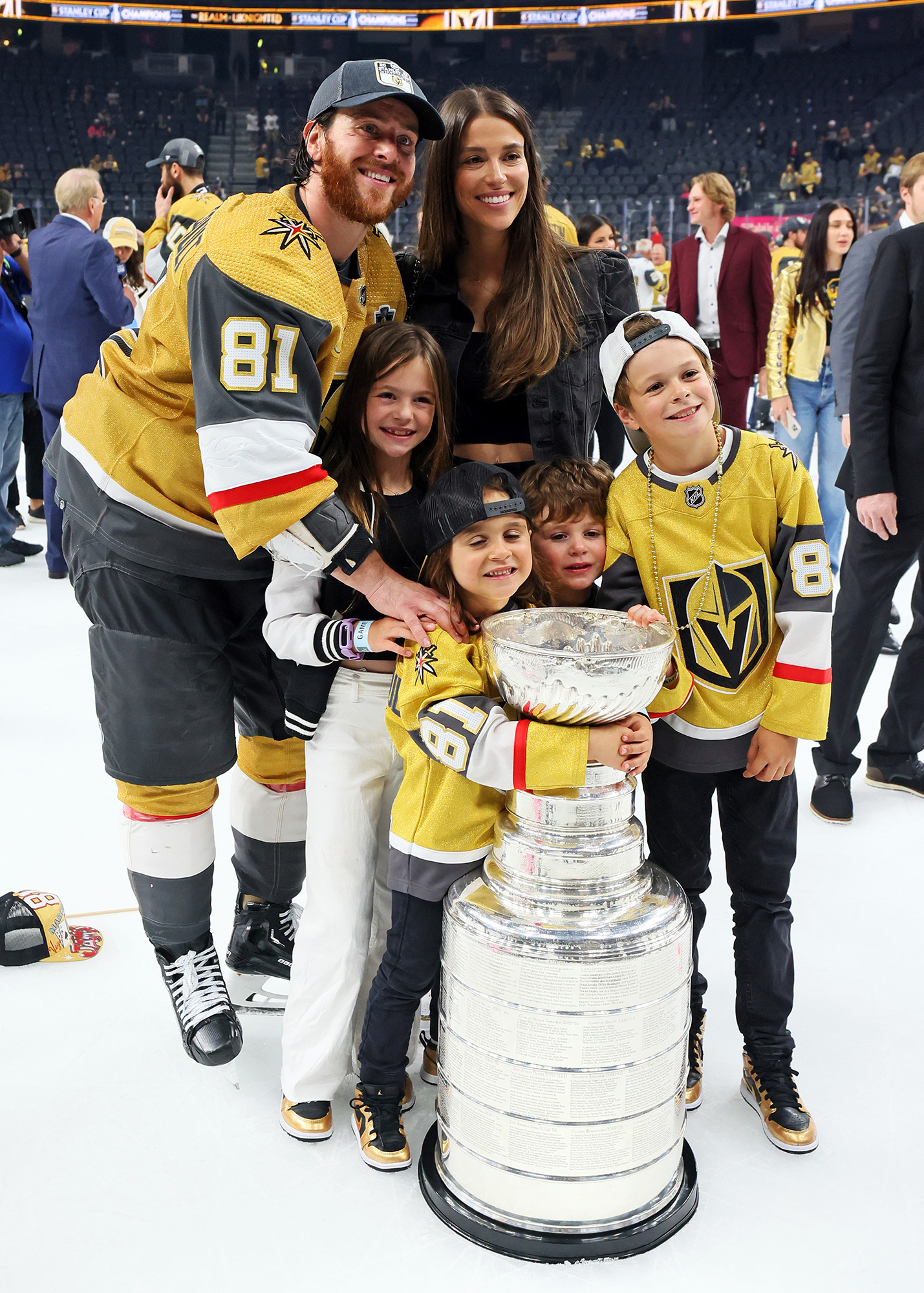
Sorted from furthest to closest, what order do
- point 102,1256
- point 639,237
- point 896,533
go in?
point 639,237 → point 896,533 → point 102,1256

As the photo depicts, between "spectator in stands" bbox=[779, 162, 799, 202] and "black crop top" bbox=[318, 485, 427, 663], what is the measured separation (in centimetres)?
1736

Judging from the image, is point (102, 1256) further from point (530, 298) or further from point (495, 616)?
point (530, 298)

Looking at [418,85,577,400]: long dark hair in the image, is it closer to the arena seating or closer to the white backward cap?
the white backward cap

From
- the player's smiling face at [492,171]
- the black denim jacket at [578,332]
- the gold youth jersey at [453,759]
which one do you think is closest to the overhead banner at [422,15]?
the black denim jacket at [578,332]

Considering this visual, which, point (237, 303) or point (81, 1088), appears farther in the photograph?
point (81, 1088)

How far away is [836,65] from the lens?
66.5ft

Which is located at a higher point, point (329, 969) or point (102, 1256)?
point (329, 969)

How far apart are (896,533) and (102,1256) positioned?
230cm

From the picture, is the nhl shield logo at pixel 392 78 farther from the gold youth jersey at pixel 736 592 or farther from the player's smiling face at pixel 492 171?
the gold youth jersey at pixel 736 592

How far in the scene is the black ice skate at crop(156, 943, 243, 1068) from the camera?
5.84ft

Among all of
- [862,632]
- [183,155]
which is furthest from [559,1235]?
[183,155]

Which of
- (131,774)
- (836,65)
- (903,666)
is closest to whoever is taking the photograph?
(131,774)

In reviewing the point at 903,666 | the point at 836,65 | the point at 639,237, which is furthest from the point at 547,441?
the point at 836,65

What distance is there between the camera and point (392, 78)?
5.09 feet
